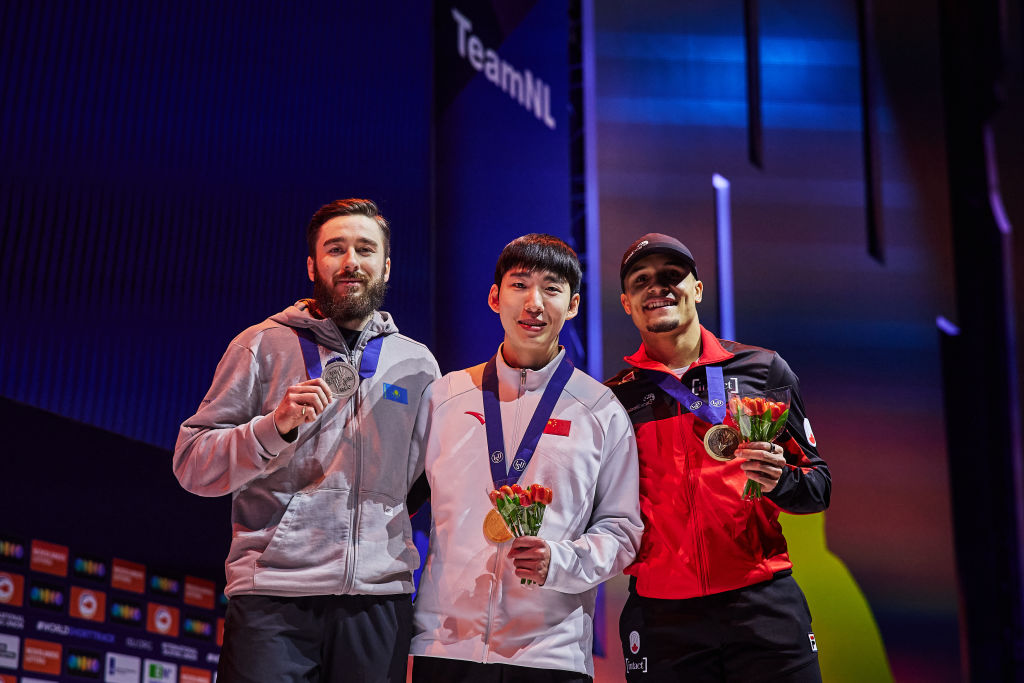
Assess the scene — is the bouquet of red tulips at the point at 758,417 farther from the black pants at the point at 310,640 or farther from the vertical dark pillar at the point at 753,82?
the vertical dark pillar at the point at 753,82

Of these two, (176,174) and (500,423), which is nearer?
(500,423)

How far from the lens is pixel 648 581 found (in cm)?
290

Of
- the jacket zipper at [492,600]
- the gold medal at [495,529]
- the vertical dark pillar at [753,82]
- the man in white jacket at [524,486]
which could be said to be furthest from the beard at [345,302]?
the vertical dark pillar at [753,82]

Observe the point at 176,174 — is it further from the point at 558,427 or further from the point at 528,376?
the point at 558,427

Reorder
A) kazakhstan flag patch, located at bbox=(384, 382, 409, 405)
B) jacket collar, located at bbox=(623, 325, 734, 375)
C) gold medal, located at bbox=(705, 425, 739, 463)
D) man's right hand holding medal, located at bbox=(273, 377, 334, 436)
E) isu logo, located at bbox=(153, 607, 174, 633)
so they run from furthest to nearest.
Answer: isu logo, located at bbox=(153, 607, 174, 633) → jacket collar, located at bbox=(623, 325, 734, 375) → kazakhstan flag patch, located at bbox=(384, 382, 409, 405) → gold medal, located at bbox=(705, 425, 739, 463) → man's right hand holding medal, located at bbox=(273, 377, 334, 436)

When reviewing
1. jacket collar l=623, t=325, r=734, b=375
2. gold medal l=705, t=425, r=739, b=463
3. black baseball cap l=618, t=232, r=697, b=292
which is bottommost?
gold medal l=705, t=425, r=739, b=463

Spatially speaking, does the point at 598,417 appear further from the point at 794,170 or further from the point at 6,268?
the point at 794,170

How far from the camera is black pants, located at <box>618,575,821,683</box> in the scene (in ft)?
9.07

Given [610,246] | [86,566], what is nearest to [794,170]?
[610,246]

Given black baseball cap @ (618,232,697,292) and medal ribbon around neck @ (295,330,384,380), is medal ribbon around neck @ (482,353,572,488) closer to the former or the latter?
medal ribbon around neck @ (295,330,384,380)

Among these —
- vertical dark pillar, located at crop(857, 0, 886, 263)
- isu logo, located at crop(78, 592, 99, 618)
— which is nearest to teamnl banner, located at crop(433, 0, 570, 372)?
vertical dark pillar, located at crop(857, 0, 886, 263)

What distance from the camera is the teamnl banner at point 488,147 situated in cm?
635

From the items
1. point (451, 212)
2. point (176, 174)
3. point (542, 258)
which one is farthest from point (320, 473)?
point (451, 212)

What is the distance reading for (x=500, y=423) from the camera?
2.84 m
